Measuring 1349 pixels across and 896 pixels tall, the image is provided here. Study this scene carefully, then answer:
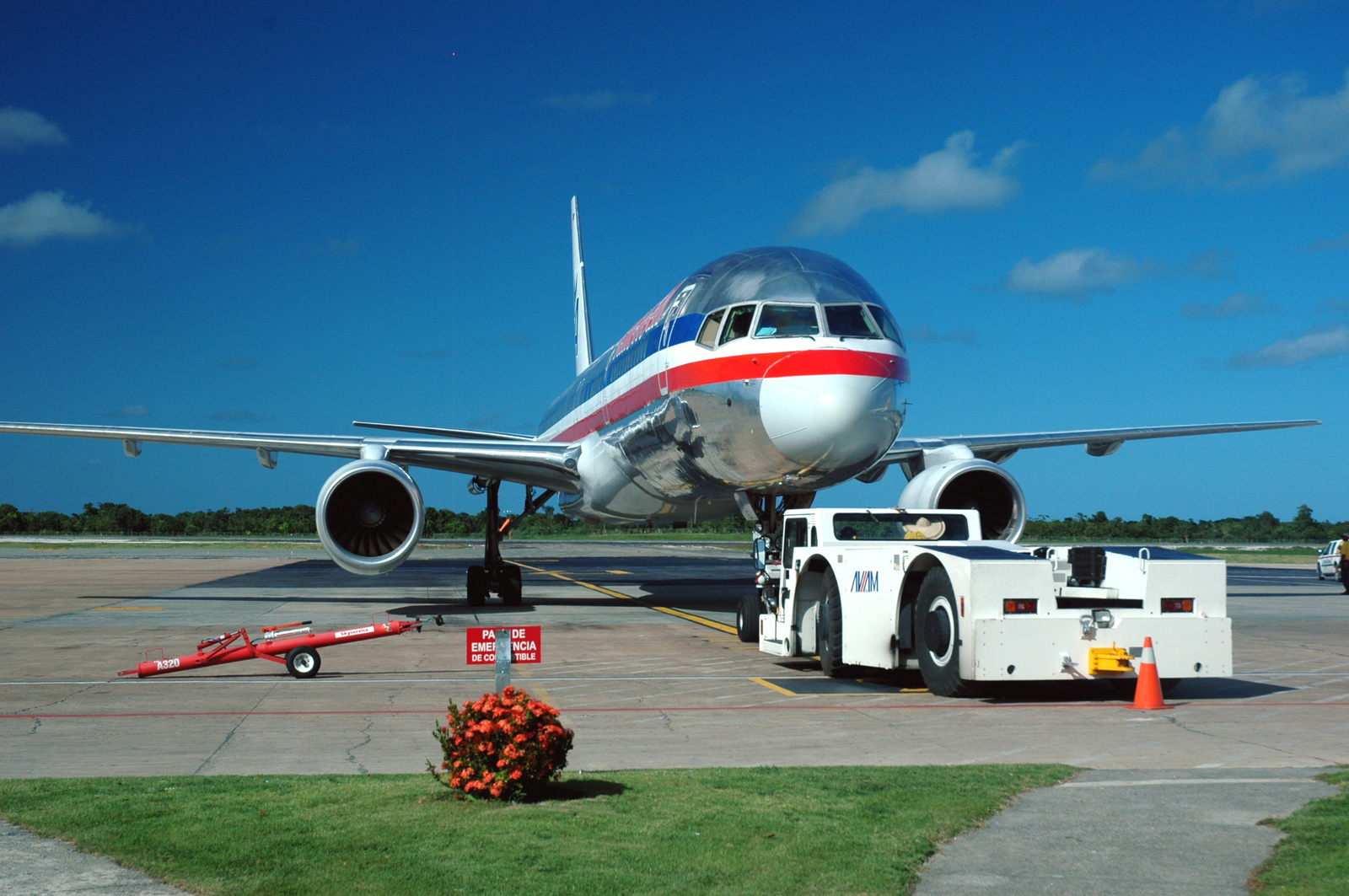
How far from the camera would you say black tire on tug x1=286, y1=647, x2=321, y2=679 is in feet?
39.9

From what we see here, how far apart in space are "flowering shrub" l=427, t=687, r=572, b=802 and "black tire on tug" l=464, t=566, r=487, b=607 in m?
15.7

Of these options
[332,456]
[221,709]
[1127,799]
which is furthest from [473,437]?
[1127,799]

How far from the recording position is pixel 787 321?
1374 cm

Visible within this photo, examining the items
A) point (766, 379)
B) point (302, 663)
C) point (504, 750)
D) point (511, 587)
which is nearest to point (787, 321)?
point (766, 379)

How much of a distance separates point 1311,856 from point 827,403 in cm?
836

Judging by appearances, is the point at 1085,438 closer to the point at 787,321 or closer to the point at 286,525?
the point at 787,321

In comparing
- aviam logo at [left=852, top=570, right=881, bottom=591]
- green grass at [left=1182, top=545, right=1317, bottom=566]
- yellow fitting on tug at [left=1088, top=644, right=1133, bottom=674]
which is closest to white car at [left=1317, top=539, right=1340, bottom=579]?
green grass at [left=1182, top=545, right=1317, bottom=566]

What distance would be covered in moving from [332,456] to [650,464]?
24.4 feet

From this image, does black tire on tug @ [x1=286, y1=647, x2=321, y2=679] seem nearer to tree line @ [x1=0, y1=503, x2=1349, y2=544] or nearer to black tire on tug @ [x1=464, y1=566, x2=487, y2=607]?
black tire on tug @ [x1=464, y1=566, x2=487, y2=607]

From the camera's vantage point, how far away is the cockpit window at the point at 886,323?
14031 mm

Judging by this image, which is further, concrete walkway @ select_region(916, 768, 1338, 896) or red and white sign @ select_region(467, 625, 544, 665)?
red and white sign @ select_region(467, 625, 544, 665)

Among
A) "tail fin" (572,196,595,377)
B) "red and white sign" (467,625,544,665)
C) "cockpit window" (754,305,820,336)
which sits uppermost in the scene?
"tail fin" (572,196,595,377)

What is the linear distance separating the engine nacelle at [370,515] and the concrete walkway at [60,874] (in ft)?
41.8

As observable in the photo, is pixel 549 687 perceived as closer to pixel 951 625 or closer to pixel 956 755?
pixel 951 625
